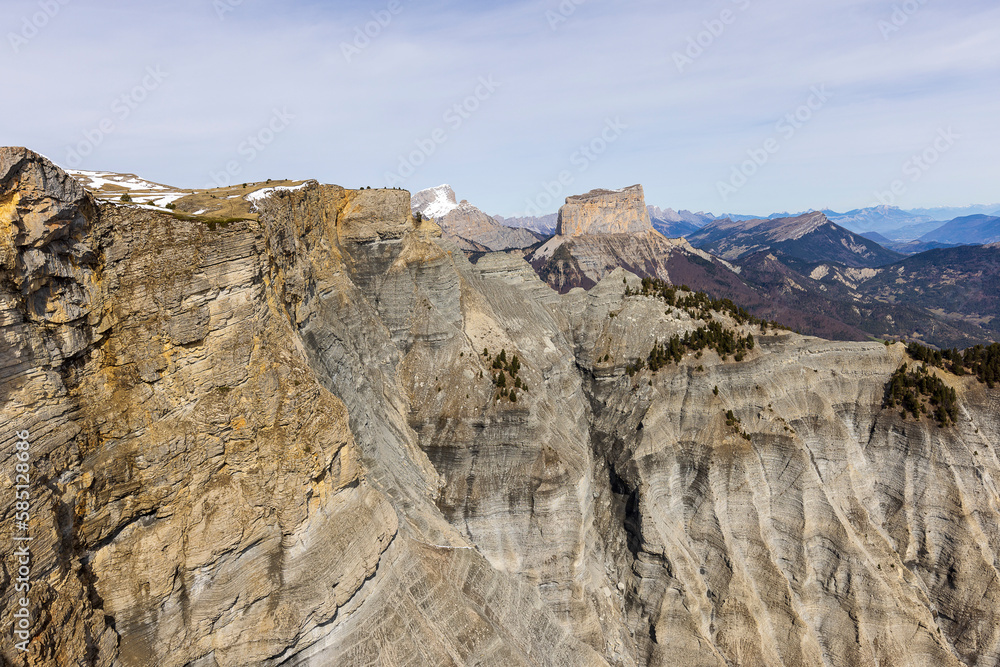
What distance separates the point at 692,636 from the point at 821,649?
32.1ft

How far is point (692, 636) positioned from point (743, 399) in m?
21.2

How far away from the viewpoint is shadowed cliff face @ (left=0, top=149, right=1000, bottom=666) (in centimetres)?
1677

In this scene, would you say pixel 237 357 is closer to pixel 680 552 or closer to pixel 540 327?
pixel 680 552

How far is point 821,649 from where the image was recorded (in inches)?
1476

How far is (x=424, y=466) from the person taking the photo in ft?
136

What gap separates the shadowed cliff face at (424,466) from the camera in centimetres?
1677

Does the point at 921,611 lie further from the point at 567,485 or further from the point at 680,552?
the point at 567,485

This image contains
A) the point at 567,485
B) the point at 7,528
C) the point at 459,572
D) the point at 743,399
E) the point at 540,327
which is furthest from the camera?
the point at 540,327

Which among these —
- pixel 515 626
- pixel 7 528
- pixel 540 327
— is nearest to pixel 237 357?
pixel 7 528

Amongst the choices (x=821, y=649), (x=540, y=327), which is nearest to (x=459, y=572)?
(x=821, y=649)

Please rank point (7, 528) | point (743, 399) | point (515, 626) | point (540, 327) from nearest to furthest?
point (7, 528) < point (515, 626) < point (743, 399) < point (540, 327)

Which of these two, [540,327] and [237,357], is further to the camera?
[540,327]

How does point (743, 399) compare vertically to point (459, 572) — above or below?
above

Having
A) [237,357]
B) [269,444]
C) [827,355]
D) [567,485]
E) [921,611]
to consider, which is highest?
[237,357]
